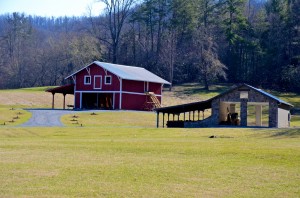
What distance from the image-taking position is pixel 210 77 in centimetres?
8881

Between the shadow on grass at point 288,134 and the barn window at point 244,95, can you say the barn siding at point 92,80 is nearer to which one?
the barn window at point 244,95

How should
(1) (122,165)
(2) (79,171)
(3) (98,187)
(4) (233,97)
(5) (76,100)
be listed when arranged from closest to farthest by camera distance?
1. (3) (98,187)
2. (2) (79,171)
3. (1) (122,165)
4. (4) (233,97)
5. (5) (76,100)

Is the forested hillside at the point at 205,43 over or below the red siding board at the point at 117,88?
over

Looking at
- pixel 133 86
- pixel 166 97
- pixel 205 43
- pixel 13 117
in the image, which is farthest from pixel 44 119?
pixel 205 43

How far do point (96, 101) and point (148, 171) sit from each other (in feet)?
175

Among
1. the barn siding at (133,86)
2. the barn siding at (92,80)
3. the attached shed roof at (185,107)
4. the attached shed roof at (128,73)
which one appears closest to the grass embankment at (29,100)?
the barn siding at (92,80)

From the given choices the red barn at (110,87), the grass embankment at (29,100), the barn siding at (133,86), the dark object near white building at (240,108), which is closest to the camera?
the dark object near white building at (240,108)

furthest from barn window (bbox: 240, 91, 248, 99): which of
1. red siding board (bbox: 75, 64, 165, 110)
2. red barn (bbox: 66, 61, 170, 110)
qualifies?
red siding board (bbox: 75, 64, 165, 110)

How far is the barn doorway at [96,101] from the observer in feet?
228

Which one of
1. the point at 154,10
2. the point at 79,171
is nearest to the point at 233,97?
the point at 79,171

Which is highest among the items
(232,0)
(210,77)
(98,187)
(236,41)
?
(232,0)

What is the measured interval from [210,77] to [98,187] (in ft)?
247

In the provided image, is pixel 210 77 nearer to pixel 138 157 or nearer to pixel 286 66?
pixel 286 66

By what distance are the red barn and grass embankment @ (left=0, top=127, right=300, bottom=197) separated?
134 feet
